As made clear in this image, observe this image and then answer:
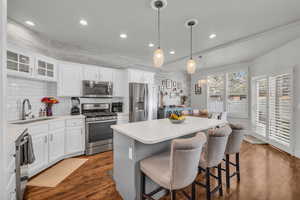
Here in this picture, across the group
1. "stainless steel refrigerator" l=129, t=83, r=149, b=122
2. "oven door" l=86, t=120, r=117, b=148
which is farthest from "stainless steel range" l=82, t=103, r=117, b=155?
"stainless steel refrigerator" l=129, t=83, r=149, b=122

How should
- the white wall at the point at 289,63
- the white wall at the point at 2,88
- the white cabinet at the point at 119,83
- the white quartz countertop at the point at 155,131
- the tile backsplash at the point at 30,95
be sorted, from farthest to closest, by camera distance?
the white cabinet at the point at 119,83 → the white wall at the point at 289,63 → the tile backsplash at the point at 30,95 → the white quartz countertop at the point at 155,131 → the white wall at the point at 2,88

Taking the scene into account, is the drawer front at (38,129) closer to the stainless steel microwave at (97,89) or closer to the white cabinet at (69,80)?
the white cabinet at (69,80)

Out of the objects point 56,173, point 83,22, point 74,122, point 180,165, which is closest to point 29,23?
point 83,22

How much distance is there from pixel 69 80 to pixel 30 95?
32.9 inches

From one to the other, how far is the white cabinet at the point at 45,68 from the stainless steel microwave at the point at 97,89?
68 cm

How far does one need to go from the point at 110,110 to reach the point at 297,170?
14.9 feet

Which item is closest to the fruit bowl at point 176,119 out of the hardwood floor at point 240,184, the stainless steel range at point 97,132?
the hardwood floor at point 240,184

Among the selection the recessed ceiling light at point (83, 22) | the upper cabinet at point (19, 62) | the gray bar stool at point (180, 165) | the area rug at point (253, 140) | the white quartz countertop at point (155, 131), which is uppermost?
the recessed ceiling light at point (83, 22)

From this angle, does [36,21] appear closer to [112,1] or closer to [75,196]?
[112,1]

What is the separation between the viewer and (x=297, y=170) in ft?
7.79

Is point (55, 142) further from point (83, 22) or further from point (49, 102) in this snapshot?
point (83, 22)

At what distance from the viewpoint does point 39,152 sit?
2.28 metres

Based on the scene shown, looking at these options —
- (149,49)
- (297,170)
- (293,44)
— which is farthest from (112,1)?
(297,170)

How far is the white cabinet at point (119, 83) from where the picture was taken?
4004 millimetres
